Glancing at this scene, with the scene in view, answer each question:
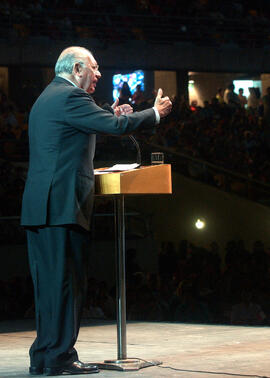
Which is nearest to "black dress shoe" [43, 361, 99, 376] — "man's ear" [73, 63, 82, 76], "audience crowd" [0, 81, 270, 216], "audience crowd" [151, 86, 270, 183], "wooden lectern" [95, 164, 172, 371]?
"wooden lectern" [95, 164, 172, 371]

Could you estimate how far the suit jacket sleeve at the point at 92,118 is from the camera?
131 inches

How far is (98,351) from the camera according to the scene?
416cm

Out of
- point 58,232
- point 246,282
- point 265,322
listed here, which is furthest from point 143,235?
point 58,232

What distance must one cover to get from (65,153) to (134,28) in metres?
14.6

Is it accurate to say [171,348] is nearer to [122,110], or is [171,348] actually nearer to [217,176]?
[122,110]

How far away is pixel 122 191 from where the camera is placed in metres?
3.39

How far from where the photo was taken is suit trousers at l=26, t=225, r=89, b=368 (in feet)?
10.8

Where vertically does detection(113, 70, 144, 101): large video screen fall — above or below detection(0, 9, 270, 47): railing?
below

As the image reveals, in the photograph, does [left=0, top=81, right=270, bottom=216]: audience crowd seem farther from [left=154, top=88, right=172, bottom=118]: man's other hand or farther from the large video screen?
[left=154, top=88, right=172, bottom=118]: man's other hand

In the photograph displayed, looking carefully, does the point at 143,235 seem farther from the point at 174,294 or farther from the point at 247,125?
the point at 247,125

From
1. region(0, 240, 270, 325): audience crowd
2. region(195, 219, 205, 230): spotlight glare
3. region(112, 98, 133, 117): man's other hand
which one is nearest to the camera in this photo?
region(112, 98, 133, 117): man's other hand

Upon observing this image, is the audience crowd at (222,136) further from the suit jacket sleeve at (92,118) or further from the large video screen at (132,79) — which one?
the suit jacket sleeve at (92,118)

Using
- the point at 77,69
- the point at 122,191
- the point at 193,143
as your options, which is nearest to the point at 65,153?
the point at 122,191

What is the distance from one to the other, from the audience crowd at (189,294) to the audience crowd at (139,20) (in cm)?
741
